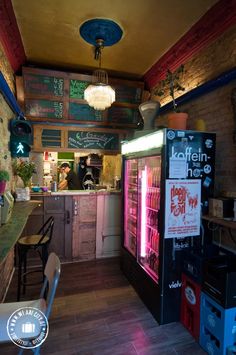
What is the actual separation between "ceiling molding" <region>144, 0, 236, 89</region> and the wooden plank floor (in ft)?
10.9

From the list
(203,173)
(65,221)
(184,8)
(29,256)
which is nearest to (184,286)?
(203,173)

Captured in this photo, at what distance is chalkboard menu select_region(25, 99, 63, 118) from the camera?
12.5ft

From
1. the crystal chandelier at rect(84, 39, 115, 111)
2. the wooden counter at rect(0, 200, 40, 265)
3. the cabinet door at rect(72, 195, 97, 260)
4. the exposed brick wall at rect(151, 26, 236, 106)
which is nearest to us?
the wooden counter at rect(0, 200, 40, 265)

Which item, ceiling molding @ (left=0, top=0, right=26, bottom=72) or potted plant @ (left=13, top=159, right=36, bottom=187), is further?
potted plant @ (left=13, top=159, right=36, bottom=187)

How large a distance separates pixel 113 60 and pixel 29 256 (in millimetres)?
3512

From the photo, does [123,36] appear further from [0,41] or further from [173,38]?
[0,41]

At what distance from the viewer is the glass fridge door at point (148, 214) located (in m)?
2.79

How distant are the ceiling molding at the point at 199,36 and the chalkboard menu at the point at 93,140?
136cm

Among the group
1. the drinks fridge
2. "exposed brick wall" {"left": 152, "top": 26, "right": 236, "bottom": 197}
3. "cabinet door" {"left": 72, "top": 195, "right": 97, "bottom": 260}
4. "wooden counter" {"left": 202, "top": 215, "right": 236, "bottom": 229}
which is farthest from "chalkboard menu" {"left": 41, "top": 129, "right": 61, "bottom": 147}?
"wooden counter" {"left": 202, "top": 215, "right": 236, "bottom": 229}

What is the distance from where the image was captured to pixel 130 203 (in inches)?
139

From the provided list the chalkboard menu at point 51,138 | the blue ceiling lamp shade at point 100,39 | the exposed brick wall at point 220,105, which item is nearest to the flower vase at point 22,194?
the chalkboard menu at point 51,138

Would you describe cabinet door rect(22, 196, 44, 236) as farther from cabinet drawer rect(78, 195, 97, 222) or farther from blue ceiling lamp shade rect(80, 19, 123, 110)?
blue ceiling lamp shade rect(80, 19, 123, 110)

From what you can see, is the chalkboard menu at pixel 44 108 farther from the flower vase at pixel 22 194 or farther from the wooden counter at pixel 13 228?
the wooden counter at pixel 13 228

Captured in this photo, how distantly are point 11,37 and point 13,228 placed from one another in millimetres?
2456
